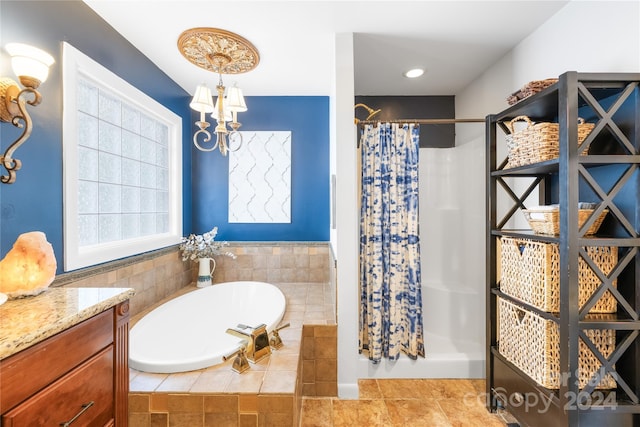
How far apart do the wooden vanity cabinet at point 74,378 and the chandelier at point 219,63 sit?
111cm

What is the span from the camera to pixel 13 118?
109 cm

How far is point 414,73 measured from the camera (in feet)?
8.26

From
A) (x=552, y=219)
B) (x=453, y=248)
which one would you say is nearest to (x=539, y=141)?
(x=552, y=219)

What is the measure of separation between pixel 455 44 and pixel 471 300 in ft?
6.86

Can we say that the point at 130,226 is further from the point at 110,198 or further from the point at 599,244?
the point at 599,244

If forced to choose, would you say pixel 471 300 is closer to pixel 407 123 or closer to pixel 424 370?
pixel 424 370

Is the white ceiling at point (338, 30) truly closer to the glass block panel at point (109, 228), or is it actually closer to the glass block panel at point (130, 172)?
the glass block panel at point (130, 172)

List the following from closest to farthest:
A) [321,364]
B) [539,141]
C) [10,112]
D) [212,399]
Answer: [10,112]
[212,399]
[539,141]
[321,364]

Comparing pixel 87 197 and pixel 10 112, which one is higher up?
pixel 10 112

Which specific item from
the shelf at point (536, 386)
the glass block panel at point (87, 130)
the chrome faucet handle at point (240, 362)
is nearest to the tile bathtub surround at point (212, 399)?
the chrome faucet handle at point (240, 362)

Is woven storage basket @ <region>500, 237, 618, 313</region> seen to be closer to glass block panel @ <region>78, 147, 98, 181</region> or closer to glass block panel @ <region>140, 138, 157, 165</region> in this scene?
glass block panel @ <region>78, 147, 98, 181</region>

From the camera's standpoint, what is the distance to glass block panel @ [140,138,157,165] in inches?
91.7

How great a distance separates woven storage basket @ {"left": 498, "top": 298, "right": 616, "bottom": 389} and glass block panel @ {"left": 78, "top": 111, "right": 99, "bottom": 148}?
2.74 meters

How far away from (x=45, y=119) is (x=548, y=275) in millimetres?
2619
